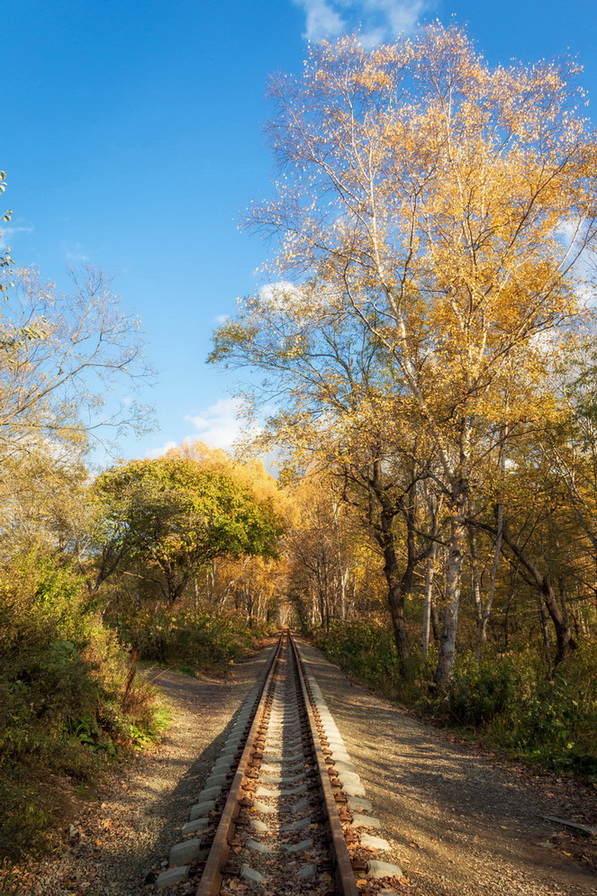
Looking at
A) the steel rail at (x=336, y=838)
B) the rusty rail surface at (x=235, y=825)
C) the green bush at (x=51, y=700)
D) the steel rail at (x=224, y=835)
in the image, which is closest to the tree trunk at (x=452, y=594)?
the rusty rail surface at (x=235, y=825)

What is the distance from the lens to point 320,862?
4125 millimetres

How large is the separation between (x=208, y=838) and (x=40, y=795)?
1.62 meters

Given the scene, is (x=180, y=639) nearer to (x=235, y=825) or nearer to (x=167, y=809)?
(x=167, y=809)

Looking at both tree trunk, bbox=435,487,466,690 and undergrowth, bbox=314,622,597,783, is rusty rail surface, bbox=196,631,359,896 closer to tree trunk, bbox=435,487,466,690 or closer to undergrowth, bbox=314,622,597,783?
undergrowth, bbox=314,622,597,783

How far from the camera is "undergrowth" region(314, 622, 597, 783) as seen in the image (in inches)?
296

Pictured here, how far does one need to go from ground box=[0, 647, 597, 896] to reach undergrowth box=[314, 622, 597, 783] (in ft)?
1.73

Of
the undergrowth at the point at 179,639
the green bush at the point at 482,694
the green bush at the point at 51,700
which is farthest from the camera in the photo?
the undergrowth at the point at 179,639

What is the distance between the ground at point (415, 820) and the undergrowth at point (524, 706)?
0.53 metres

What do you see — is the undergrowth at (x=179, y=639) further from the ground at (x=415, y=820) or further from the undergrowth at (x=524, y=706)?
the ground at (x=415, y=820)

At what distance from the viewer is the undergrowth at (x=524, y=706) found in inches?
296

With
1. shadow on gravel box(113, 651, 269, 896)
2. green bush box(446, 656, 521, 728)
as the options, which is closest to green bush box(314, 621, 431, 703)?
green bush box(446, 656, 521, 728)

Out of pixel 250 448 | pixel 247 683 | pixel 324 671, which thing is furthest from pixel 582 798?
pixel 324 671

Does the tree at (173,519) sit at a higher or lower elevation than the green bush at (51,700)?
higher

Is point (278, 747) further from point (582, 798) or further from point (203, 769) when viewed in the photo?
point (582, 798)
